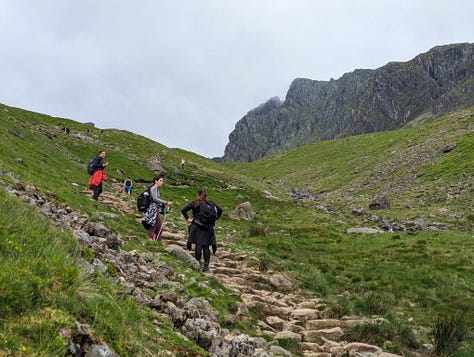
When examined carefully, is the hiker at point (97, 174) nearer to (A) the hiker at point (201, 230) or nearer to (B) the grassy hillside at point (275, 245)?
(B) the grassy hillside at point (275, 245)

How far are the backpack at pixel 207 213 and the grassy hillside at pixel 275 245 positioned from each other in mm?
2072

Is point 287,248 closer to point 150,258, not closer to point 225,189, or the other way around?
point 150,258

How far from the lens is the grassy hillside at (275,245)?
5070 mm

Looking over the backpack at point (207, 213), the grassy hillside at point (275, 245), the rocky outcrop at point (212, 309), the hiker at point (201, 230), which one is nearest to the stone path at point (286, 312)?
the rocky outcrop at point (212, 309)

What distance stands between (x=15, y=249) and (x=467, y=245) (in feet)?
83.9

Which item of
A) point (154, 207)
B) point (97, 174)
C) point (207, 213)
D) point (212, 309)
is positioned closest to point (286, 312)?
point (212, 309)

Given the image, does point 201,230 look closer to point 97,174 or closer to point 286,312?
point 286,312

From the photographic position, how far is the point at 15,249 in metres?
5.48

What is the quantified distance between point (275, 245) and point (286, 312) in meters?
11.1

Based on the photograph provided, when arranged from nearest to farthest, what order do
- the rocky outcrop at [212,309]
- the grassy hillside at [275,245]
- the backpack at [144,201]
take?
the grassy hillside at [275,245] → the rocky outcrop at [212,309] → the backpack at [144,201]

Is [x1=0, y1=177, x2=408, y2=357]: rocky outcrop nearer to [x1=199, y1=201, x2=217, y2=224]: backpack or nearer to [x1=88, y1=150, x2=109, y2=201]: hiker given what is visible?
[x1=199, y1=201, x2=217, y2=224]: backpack

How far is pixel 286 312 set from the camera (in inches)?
468

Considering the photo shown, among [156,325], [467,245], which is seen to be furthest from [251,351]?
[467,245]

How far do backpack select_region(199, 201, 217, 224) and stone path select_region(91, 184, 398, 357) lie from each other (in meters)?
2.21
